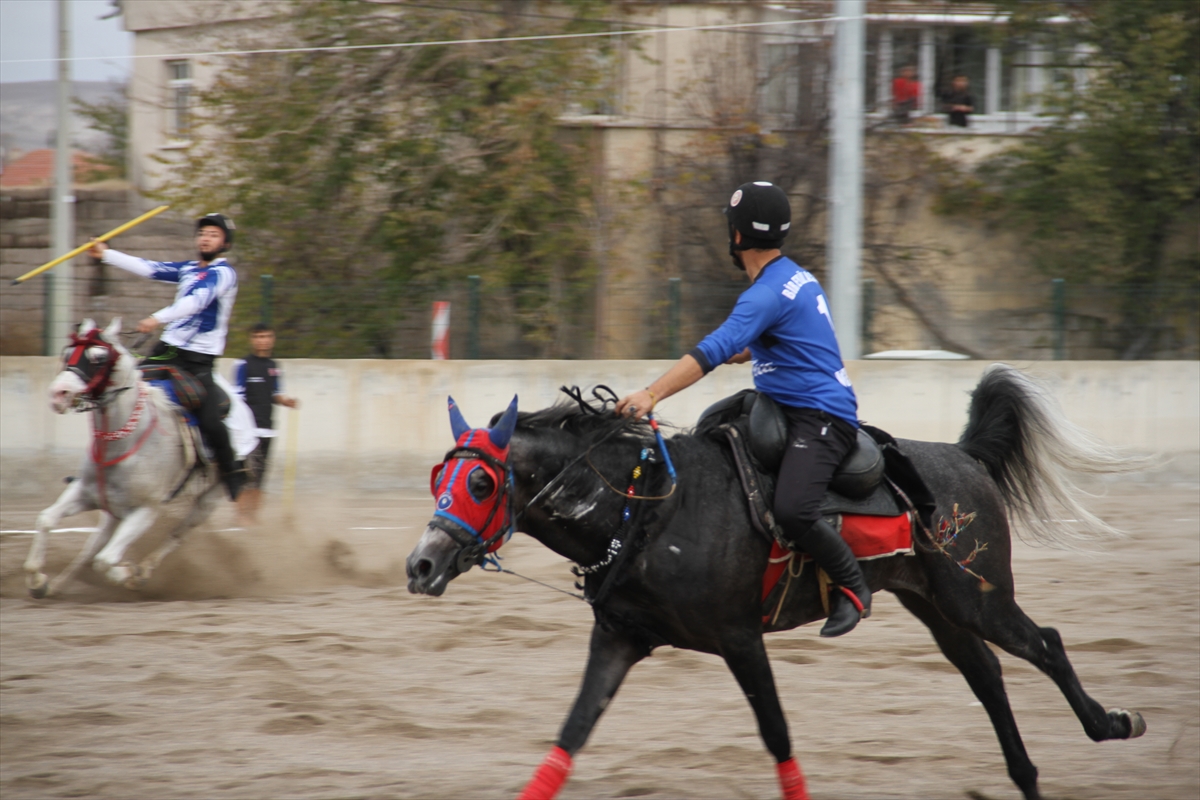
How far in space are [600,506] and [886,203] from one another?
14477 millimetres

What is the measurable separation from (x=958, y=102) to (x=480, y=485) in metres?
16.3

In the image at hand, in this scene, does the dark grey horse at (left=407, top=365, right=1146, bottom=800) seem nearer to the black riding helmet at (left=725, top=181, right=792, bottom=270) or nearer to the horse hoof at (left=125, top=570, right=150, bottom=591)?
the black riding helmet at (left=725, top=181, right=792, bottom=270)

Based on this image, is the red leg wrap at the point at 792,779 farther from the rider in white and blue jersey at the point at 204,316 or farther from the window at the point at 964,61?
the window at the point at 964,61

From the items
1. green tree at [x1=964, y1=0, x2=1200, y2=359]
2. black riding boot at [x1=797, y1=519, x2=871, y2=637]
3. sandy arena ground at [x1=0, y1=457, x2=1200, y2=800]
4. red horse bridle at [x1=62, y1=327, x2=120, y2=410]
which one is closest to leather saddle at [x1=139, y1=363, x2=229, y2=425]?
red horse bridle at [x1=62, y1=327, x2=120, y2=410]

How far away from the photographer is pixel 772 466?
447 cm

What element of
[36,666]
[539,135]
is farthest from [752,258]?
[539,135]

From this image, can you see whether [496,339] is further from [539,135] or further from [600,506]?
[600,506]

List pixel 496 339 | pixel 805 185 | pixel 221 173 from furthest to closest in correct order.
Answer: pixel 805 185 < pixel 221 173 < pixel 496 339

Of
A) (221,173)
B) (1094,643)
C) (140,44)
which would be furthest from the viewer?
(140,44)

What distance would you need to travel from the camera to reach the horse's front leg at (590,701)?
4090 mm

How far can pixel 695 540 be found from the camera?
4.27 metres

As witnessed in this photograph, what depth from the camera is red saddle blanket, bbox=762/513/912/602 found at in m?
4.45

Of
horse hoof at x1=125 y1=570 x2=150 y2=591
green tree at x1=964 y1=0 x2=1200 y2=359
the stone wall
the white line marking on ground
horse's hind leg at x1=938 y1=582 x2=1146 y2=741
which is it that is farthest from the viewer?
green tree at x1=964 y1=0 x2=1200 y2=359

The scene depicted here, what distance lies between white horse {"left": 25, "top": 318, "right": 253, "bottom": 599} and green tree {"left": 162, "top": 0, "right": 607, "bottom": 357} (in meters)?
7.26
